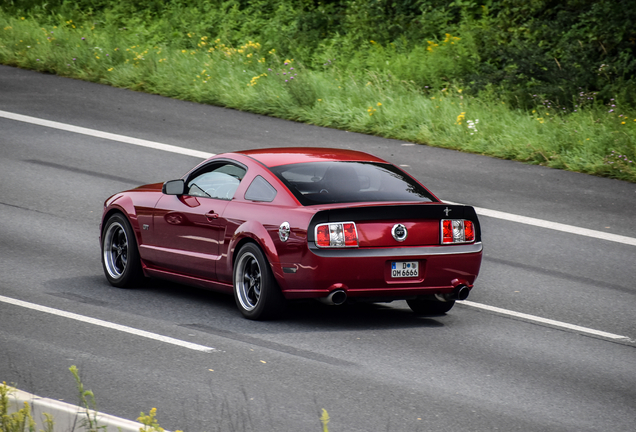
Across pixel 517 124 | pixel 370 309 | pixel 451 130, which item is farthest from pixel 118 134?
pixel 370 309

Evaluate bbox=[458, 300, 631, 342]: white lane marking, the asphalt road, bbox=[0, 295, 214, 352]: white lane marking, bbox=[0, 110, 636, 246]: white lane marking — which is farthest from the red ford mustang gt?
bbox=[0, 110, 636, 246]: white lane marking

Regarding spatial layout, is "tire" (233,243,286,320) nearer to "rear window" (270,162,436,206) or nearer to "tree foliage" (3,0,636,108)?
"rear window" (270,162,436,206)

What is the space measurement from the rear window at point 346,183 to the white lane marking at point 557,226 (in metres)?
3.56

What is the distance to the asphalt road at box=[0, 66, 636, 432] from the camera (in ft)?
20.8

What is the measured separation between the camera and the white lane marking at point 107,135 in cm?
1657

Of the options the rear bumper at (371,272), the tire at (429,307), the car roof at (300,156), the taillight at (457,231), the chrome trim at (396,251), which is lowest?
the tire at (429,307)

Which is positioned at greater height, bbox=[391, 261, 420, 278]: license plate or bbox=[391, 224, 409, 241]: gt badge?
bbox=[391, 224, 409, 241]: gt badge

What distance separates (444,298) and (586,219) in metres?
5.20

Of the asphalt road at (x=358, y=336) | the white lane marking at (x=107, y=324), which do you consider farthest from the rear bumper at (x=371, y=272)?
the white lane marking at (x=107, y=324)

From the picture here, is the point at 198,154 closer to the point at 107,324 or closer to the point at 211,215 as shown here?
the point at 211,215

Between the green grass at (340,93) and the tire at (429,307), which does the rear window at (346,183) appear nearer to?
the tire at (429,307)

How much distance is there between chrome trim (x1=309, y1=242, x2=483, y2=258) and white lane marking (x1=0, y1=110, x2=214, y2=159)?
27.2 feet

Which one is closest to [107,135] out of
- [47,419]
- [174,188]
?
[174,188]

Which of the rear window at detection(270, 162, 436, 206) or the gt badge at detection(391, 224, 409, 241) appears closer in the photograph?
the gt badge at detection(391, 224, 409, 241)
